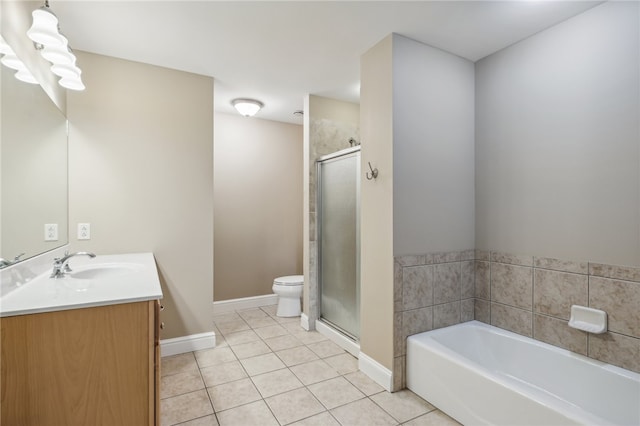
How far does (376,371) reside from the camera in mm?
2299

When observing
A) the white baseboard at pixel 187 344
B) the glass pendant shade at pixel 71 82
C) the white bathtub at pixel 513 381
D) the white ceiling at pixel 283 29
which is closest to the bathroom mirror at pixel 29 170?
the glass pendant shade at pixel 71 82

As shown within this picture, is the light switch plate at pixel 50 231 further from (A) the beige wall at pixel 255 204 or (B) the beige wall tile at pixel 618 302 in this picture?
(B) the beige wall tile at pixel 618 302

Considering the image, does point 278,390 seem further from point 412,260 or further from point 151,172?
point 151,172

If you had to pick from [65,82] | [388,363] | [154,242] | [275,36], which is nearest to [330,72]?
[275,36]

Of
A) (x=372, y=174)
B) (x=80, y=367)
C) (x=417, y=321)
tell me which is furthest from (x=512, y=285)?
(x=80, y=367)

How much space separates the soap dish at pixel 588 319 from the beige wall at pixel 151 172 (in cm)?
275

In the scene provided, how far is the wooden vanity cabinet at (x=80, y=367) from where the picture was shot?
1095 millimetres

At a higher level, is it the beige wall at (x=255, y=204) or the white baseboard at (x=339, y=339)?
the beige wall at (x=255, y=204)

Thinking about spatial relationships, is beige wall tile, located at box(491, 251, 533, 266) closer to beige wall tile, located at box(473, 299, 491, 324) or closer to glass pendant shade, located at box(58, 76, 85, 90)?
beige wall tile, located at box(473, 299, 491, 324)

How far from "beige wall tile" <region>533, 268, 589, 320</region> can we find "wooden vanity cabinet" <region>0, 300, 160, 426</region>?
234 centimetres

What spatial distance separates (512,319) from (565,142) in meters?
1.27

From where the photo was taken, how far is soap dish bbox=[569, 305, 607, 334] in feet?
5.94

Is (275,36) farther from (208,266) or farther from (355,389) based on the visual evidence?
(355,389)

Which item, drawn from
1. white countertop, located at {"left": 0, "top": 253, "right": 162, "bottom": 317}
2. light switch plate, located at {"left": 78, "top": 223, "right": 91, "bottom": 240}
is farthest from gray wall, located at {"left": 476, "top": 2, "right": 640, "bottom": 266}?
light switch plate, located at {"left": 78, "top": 223, "right": 91, "bottom": 240}
